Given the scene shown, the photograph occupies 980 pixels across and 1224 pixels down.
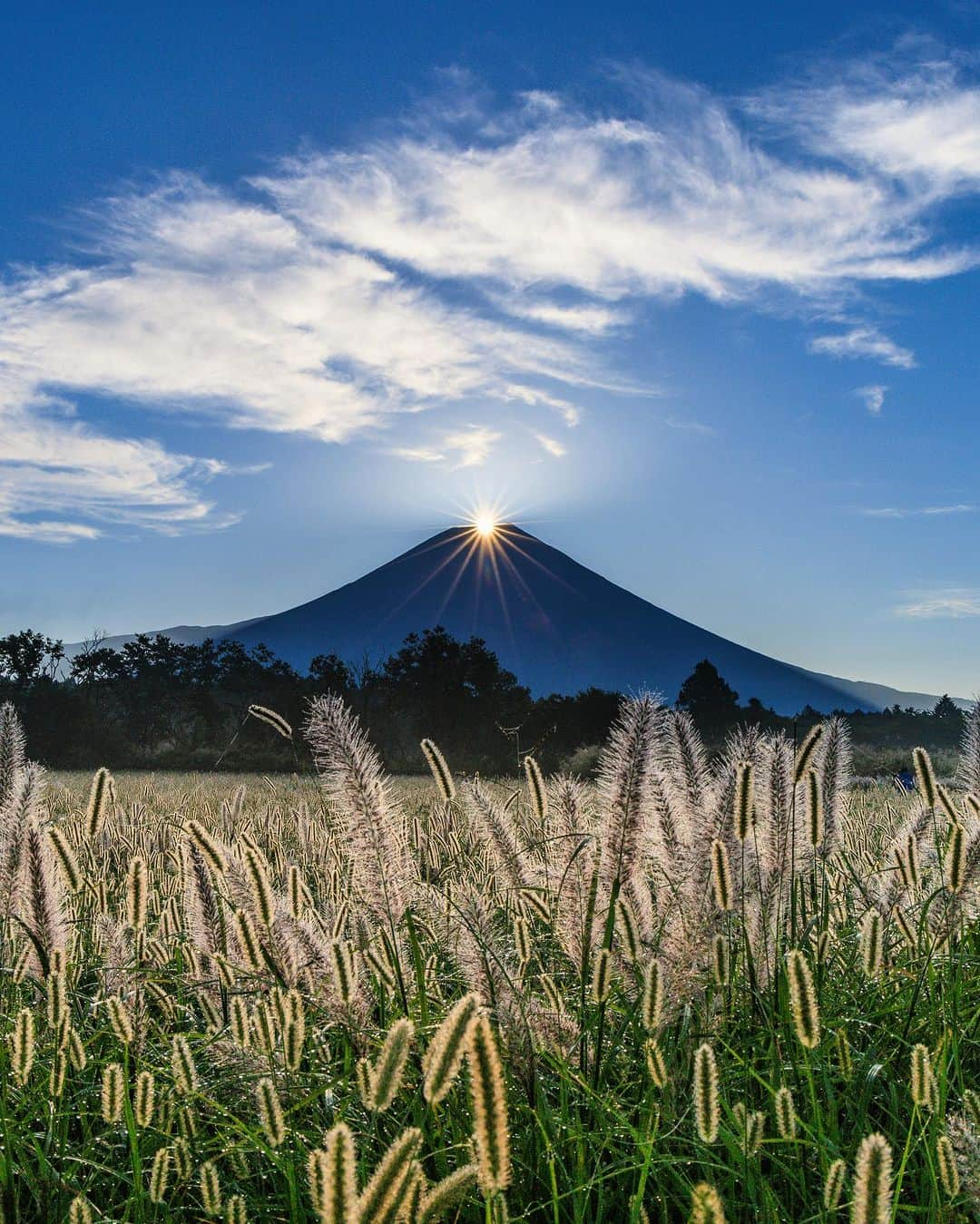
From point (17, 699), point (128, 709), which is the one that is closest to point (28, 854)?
point (17, 699)

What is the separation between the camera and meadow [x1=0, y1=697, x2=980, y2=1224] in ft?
6.79

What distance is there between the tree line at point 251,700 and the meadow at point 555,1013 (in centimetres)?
4550

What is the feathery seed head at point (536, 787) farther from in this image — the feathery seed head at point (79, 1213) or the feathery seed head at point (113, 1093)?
the feathery seed head at point (79, 1213)

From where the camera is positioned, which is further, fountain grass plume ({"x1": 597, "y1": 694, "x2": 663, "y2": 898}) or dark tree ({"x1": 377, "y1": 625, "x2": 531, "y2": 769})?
dark tree ({"x1": 377, "y1": 625, "x2": 531, "y2": 769})

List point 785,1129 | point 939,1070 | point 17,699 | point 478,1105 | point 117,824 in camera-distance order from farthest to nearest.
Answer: point 17,699 < point 117,824 < point 939,1070 < point 785,1129 < point 478,1105

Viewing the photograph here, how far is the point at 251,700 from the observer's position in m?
52.8

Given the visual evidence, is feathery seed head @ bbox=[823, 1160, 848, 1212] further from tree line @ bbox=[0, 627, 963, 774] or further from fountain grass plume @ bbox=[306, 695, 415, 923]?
tree line @ bbox=[0, 627, 963, 774]

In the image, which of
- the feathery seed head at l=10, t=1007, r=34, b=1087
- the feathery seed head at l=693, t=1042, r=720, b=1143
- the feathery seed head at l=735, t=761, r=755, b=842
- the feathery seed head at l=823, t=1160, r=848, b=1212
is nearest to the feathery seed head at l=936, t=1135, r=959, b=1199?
the feathery seed head at l=823, t=1160, r=848, b=1212

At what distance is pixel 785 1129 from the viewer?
5.82 ft

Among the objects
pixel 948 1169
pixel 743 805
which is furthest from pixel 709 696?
pixel 948 1169

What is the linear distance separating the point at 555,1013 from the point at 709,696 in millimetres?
65756

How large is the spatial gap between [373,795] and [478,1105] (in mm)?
1531

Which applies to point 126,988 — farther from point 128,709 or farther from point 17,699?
point 128,709

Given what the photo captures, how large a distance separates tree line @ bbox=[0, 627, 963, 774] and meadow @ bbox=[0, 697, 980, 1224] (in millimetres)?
45500
